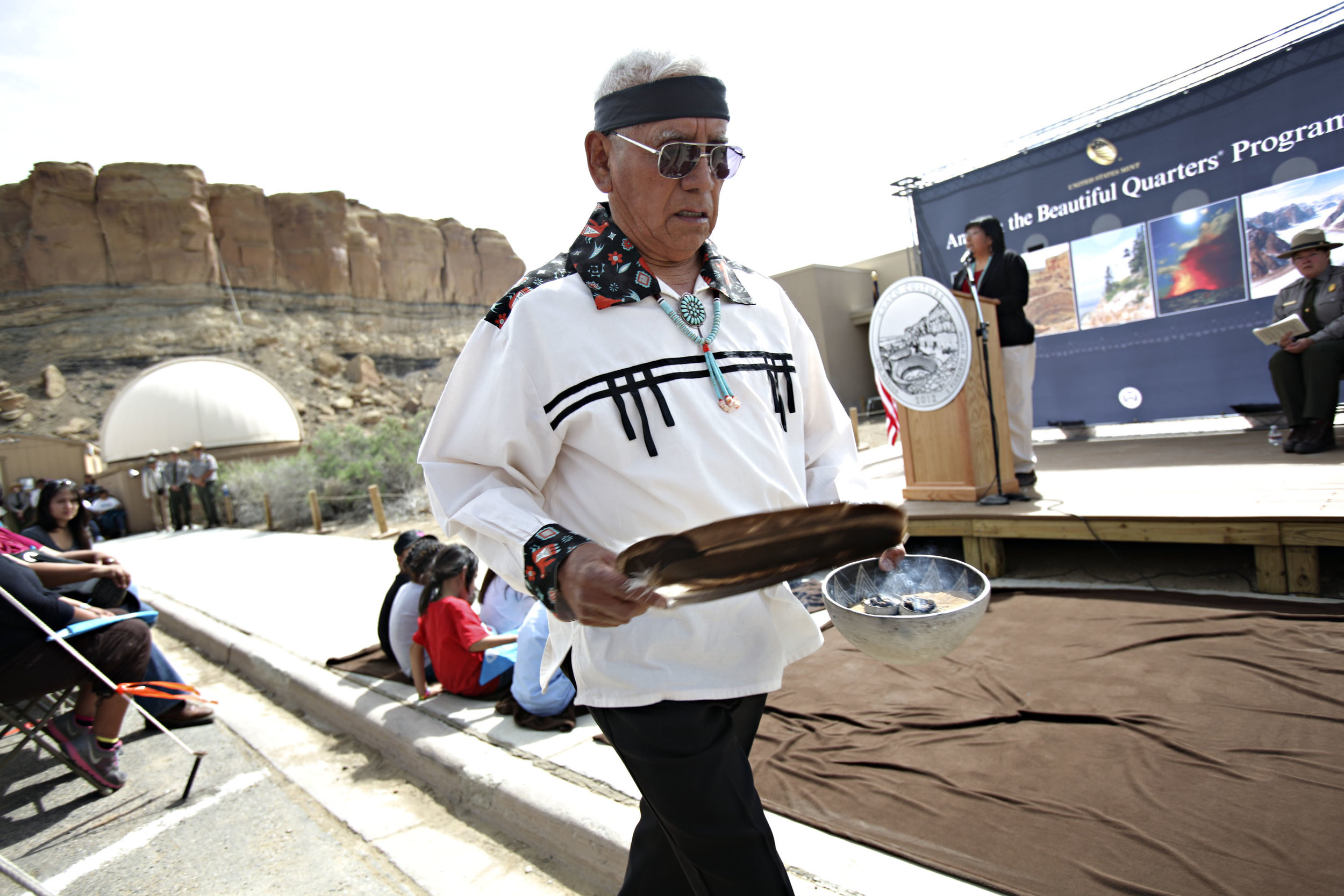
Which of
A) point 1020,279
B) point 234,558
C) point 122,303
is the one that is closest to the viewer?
point 1020,279

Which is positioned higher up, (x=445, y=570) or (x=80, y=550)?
(x=80, y=550)

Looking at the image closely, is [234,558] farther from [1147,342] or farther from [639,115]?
[1147,342]

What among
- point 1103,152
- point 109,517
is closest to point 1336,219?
point 1103,152

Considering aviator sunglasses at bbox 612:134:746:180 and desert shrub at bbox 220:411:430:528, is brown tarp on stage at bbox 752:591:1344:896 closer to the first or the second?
aviator sunglasses at bbox 612:134:746:180

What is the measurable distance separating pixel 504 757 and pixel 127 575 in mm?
3080

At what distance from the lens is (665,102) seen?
140cm

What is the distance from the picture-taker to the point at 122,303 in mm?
40500

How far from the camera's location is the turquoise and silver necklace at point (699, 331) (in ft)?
4.69

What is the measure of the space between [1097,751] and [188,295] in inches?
2001

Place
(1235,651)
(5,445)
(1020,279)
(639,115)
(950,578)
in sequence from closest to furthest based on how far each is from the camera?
1. (639,115)
2. (950,578)
3. (1235,651)
4. (1020,279)
5. (5,445)

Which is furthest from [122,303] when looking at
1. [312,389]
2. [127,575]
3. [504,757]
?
[504,757]

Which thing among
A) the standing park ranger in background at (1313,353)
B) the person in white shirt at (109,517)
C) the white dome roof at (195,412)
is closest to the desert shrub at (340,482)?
the person in white shirt at (109,517)

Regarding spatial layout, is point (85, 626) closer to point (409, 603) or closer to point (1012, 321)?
point (409, 603)

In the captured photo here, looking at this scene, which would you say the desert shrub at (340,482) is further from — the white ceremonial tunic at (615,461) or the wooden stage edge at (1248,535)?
the white ceremonial tunic at (615,461)
